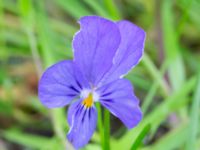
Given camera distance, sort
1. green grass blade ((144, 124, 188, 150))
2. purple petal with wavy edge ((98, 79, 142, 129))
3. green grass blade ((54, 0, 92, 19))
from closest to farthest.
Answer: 1. purple petal with wavy edge ((98, 79, 142, 129))
2. green grass blade ((144, 124, 188, 150))
3. green grass blade ((54, 0, 92, 19))

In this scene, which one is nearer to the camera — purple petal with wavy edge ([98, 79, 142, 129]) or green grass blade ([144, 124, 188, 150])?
purple petal with wavy edge ([98, 79, 142, 129])

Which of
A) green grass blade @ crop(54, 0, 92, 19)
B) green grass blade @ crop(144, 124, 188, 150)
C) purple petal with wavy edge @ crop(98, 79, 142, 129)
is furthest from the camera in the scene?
green grass blade @ crop(54, 0, 92, 19)

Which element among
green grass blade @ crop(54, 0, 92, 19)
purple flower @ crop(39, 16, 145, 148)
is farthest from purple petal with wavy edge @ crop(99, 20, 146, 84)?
green grass blade @ crop(54, 0, 92, 19)

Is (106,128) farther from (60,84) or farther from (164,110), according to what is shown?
(164,110)

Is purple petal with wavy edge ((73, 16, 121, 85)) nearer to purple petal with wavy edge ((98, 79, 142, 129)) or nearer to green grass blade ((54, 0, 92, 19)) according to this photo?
purple petal with wavy edge ((98, 79, 142, 129))

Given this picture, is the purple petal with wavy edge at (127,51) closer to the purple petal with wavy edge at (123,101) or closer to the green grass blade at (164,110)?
the purple petal with wavy edge at (123,101)

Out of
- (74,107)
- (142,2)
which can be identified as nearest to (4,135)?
(142,2)

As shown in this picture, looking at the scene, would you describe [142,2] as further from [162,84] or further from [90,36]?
[90,36]

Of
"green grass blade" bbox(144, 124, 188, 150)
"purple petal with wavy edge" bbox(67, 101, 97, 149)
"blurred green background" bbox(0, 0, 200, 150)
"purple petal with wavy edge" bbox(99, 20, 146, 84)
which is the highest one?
"blurred green background" bbox(0, 0, 200, 150)

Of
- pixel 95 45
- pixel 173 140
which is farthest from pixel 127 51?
pixel 173 140
